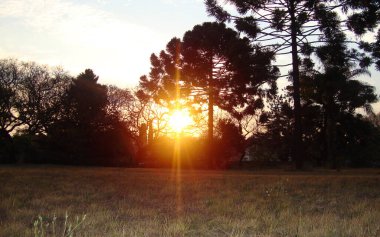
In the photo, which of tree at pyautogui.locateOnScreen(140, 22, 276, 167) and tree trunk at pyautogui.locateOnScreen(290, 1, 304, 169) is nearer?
tree trunk at pyautogui.locateOnScreen(290, 1, 304, 169)

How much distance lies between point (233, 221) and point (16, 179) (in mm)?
10659

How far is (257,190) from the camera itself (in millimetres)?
13508

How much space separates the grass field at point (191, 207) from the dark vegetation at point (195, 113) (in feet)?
52.5

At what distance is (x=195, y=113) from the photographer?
139 feet

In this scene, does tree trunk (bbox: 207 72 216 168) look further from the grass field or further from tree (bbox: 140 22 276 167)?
the grass field

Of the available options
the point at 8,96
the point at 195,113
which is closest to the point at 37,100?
the point at 8,96

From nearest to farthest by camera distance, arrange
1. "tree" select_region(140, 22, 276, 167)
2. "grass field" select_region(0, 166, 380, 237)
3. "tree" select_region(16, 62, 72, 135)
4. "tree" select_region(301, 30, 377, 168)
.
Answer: "grass field" select_region(0, 166, 380, 237) < "tree" select_region(301, 30, 377, 168) < "tree" select_region(140, 22, 276, 167) < "tree" select_region(16, 62, 72, 135)

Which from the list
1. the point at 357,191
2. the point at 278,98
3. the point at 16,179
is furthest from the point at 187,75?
the point at 357,191

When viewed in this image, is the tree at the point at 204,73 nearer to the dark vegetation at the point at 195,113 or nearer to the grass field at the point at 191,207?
the dark vegetation at the point at 195,113

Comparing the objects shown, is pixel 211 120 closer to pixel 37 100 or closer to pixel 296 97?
pixel 296 97

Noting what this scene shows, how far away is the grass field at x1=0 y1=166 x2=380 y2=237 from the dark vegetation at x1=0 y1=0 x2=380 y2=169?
16.0m

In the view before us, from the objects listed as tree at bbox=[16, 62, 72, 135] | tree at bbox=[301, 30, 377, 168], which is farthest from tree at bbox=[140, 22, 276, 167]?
tree at bbox=[16, 62, 72, 135]

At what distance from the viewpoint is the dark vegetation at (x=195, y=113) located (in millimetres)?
38250

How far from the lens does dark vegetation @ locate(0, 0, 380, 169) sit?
3825cm
